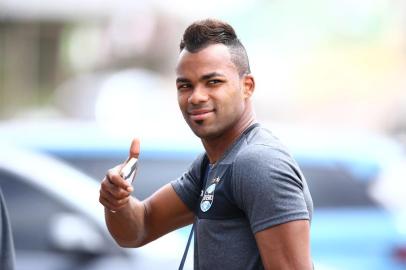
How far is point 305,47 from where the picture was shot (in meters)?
26.1

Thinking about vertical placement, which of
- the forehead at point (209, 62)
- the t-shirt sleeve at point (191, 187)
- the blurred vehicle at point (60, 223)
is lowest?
the t-shirt sleeve at point (191, 187)

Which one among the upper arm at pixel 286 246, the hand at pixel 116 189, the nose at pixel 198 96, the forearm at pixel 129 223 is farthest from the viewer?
the forearm at pixel 129 223

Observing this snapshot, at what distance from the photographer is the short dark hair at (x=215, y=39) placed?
9.81ft

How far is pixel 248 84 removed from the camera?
9.94ft

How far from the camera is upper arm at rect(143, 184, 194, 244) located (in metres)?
3.28

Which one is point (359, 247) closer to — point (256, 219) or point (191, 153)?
point (191, 153)

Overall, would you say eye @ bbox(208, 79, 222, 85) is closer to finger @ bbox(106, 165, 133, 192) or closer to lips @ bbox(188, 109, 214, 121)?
lips @ bbox(188, 109, 214, 121)

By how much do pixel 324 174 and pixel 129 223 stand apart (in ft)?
13.1

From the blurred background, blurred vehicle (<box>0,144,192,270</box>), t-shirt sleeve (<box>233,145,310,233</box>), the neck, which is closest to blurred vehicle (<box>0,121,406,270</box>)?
blurred vehicle (<box>0,144,192,270</box>)

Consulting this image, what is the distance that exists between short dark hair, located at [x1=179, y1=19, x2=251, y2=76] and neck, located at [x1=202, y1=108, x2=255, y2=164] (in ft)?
0.46

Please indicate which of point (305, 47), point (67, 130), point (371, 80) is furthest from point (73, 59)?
point (67, 130)

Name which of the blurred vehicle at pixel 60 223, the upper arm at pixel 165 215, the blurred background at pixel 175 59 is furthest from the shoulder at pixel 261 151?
the blurred background at pixel 175 59

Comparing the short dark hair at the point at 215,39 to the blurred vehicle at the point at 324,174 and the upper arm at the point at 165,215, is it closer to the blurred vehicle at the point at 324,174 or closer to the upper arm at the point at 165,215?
the upper arm at the point at 165,215

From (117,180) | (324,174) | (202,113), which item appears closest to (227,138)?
(202,113)
